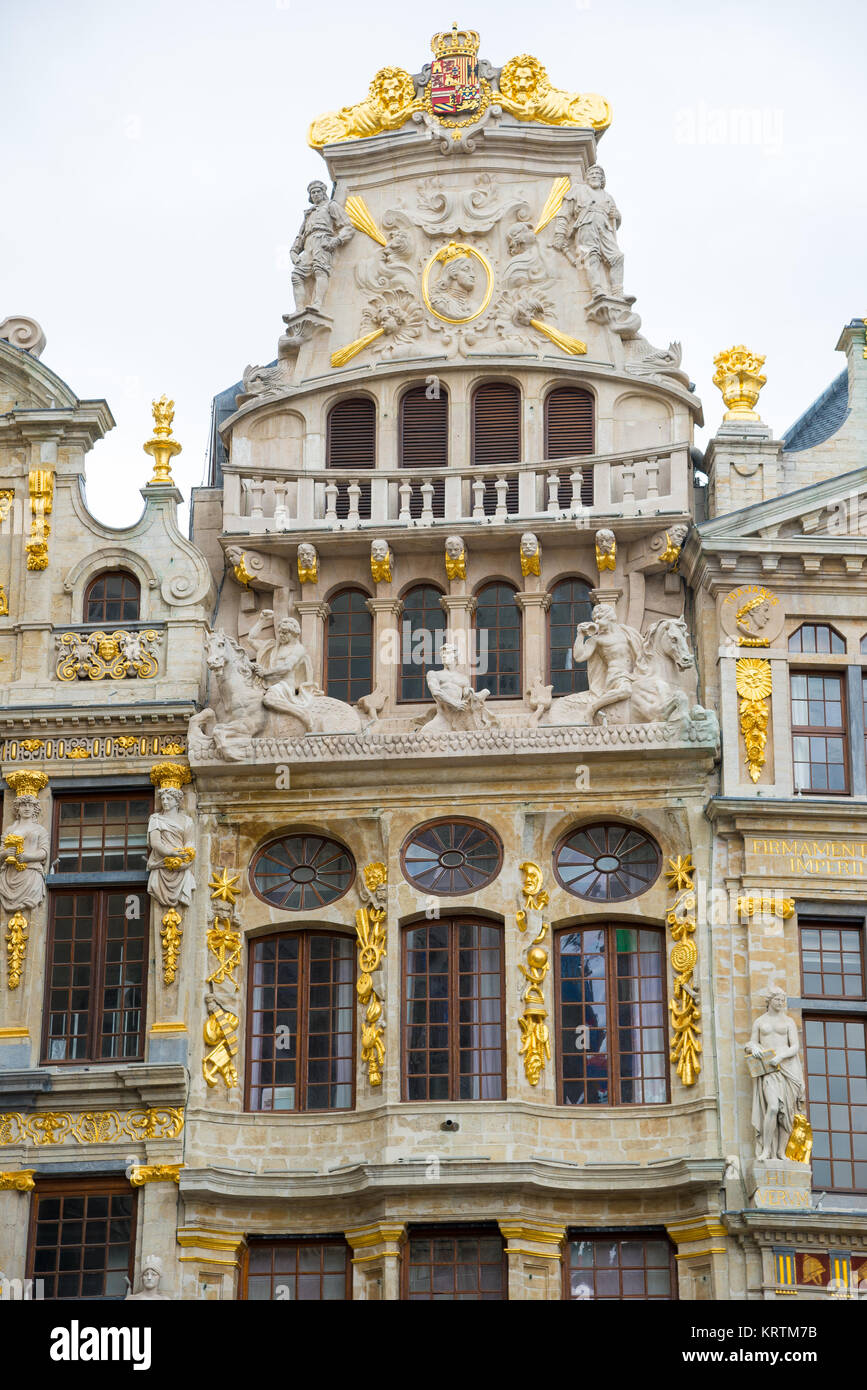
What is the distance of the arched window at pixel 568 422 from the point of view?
37531mm

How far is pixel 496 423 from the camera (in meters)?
37.8

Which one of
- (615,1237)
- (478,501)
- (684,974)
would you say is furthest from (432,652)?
(615,1237)

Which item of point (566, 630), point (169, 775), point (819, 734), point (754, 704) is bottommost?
point (169, 775)

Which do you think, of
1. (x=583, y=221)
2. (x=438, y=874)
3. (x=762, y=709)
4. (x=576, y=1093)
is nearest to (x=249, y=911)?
(x=438, y=874)

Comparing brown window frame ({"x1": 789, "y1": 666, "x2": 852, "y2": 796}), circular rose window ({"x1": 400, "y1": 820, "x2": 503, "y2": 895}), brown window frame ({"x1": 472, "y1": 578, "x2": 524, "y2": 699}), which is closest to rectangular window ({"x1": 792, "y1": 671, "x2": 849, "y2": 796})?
brown window frame ({"x1": 789, "y1": 666, "x2": 852, "y2": 796})

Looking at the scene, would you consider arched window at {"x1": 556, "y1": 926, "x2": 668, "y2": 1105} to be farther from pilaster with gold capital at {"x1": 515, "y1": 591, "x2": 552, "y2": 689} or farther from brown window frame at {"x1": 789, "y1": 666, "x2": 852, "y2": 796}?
pilaster with gold capital at {"x1": 515, "y1": 591, "x2": 552, "y2": 689}

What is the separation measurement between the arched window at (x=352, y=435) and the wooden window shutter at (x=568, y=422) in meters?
2.29

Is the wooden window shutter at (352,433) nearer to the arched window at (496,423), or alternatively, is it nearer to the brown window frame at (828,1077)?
the arched window at (496,423)

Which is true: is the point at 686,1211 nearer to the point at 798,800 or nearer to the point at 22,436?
the point at 798,800

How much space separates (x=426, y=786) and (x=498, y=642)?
2.34 meters

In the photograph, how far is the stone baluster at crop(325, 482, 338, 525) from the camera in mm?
37094

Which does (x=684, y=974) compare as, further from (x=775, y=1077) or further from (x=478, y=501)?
(x=478, y=501)

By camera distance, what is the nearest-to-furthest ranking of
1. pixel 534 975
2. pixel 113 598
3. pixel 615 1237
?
pixel 615 1237
pixel 534 975
pixel 113 598

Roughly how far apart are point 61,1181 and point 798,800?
9932mm
